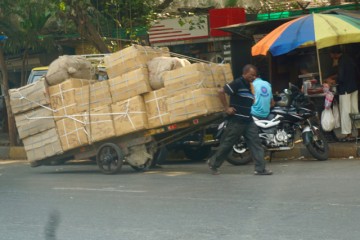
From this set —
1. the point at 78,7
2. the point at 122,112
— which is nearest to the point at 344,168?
the point at 122,112

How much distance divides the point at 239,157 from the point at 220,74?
1.70 metres

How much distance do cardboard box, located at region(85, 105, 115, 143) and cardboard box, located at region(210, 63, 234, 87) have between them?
190 cm

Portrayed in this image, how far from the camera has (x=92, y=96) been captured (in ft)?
38.8

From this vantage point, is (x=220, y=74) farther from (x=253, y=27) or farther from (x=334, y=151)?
(x=253, y=27)

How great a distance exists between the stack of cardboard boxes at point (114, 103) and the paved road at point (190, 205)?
0.79 metres

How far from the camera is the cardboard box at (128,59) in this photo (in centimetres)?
1145

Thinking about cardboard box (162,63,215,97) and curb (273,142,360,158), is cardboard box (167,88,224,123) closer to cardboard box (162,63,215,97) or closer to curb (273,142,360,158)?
cardboard box (162,63,215,97)

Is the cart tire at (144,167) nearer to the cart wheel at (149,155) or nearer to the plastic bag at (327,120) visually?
the cart wheel at (149,155)

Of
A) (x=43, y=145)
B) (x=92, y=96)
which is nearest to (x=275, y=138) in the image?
(x=92, y=96)

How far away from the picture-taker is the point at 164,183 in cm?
1045

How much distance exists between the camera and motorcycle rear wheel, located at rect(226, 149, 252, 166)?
40.5 feet

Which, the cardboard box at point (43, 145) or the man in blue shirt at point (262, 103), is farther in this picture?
the man in blue shirt at point (262, 103)

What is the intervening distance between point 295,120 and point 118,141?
3258 mm

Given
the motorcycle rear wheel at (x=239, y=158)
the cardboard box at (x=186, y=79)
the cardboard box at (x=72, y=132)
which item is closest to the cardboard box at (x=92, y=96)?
the cardboard box at (x=72, y=132)
